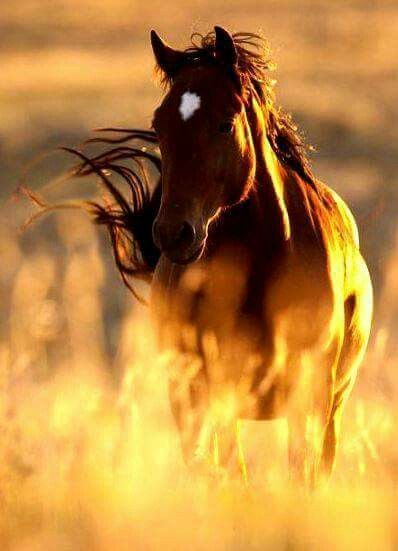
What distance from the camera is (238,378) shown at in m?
9.44

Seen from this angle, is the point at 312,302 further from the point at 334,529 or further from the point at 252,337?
the point at 334,529

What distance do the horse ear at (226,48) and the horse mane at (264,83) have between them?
38 millimetres

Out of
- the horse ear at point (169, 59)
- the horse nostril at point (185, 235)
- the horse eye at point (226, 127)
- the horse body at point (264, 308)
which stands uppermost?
the horse ear at point (169, 59)

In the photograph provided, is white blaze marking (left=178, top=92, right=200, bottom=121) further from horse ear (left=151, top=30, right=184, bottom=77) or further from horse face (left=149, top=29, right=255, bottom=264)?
horse ear (left=151, top=30, right=184, bottom=77)

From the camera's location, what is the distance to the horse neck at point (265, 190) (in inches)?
379

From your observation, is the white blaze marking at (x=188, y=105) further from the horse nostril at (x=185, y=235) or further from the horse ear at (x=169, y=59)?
the horse nostril at (x=185, y=235)

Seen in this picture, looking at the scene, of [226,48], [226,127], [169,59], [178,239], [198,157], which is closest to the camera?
[178,239]

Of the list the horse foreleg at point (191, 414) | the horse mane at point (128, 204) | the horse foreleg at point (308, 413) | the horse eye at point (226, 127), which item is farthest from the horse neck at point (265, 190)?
the horse mane at point (128, 204)

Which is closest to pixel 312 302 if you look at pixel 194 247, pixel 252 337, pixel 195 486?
A: pixel 252 337

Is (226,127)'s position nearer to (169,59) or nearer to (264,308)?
(169,59)

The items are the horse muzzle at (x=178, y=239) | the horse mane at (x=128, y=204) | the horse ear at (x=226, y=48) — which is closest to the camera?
the horse muzzle at (x=178, y=239)

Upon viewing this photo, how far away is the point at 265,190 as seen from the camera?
31.8 ft

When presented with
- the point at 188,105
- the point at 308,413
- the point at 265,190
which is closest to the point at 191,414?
the point at 308,413

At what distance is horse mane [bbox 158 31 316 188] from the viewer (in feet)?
31.6
